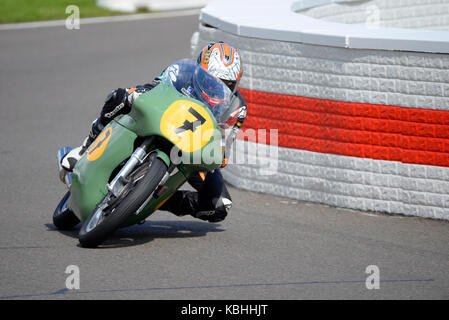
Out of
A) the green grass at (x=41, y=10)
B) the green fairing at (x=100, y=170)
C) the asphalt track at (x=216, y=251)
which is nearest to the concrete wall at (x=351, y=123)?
the asphalt track at (x=216, y=251)

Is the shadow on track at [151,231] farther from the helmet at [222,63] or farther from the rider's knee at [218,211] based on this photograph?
the helmet at [222,63]

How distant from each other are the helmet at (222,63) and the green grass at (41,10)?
14.4m

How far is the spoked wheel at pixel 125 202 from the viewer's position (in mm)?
5949

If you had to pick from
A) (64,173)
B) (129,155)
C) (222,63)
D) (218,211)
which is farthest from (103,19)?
(129,155)

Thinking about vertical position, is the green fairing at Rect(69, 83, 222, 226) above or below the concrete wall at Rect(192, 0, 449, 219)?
below

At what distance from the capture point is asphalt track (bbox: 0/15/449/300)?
224 inches

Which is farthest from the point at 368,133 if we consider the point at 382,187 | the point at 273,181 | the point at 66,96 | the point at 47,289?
the point at 66,96

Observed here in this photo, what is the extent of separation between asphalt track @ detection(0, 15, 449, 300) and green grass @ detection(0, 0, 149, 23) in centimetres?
977

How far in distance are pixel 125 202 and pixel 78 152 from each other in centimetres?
127

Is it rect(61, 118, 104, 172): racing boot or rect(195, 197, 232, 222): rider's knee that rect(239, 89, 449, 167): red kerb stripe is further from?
rect(61, 118, 104, 172): racing boot

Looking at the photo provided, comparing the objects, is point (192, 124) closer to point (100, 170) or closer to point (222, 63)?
point (222, 63)

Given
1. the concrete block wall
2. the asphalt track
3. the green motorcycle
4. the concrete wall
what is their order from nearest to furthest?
the asphalt track
the green motorcycle
the concrete wall
the concrete block wall

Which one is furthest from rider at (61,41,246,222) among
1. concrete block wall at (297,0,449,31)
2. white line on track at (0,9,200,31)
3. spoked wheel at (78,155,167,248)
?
white line on track at (0,9,200,31)
